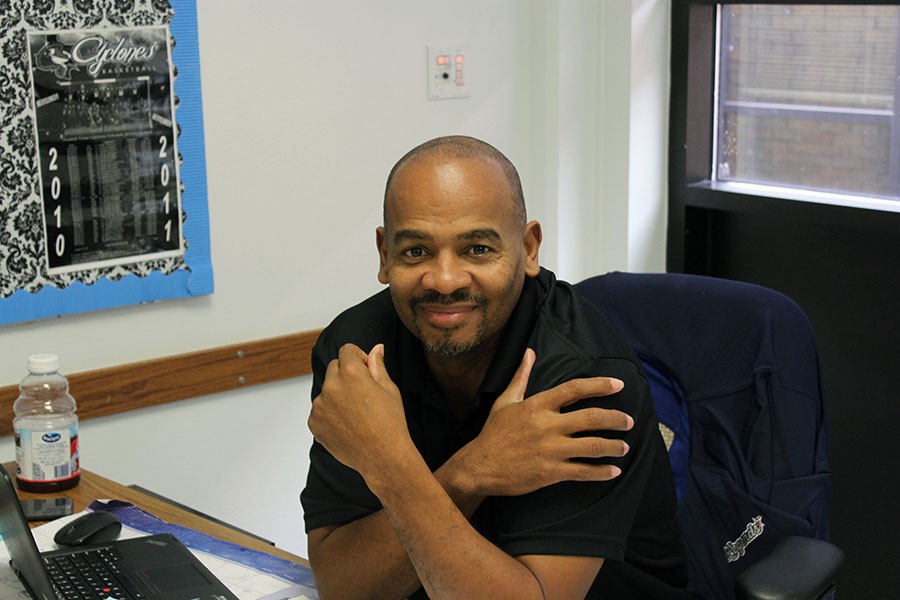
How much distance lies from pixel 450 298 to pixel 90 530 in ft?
2.32

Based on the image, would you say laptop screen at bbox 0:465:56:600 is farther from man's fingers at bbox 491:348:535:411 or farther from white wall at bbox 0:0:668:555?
white wall at bbox 0:0:668:555

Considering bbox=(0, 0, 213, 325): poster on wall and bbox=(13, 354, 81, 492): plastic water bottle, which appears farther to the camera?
bbox=(0, 0, 213, 325): poster on wall

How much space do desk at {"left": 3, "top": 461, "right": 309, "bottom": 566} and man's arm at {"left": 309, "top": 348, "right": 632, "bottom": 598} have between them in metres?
0.27

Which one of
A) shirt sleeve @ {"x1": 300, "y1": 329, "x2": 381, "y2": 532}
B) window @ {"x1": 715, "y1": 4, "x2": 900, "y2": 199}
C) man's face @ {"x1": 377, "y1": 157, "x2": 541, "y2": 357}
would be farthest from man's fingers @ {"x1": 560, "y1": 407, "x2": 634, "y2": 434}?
window @ {"x1": 715, "y1": 4, "x2": 900, "y2": 199}

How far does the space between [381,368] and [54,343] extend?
3.62 ft

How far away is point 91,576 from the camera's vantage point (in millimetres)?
1631

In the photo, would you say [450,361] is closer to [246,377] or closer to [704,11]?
[246,377]

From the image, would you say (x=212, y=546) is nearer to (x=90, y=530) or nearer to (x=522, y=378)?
(x=90, y=530)

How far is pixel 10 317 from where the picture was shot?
2.31m

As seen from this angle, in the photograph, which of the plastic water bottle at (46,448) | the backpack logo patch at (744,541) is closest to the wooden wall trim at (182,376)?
the plastic water bottle at (46,448)

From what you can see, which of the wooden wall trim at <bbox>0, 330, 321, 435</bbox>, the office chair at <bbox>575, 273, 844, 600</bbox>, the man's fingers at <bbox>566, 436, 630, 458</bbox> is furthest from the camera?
the wooden wall trim at <bbox>0, 330, 321, 435</bbox>

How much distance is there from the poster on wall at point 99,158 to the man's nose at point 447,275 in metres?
1.12

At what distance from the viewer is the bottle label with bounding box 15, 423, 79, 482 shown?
2033 mm

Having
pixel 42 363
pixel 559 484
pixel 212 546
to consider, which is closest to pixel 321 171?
pixel 42 363
